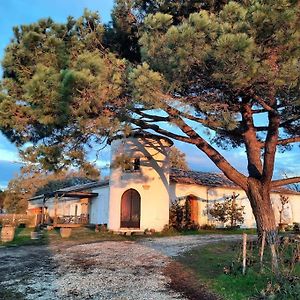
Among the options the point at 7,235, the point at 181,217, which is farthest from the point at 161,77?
the point at 181,217

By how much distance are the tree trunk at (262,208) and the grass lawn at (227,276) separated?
1.28 m

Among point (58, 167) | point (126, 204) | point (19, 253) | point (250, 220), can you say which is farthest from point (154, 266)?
point (250, 220)

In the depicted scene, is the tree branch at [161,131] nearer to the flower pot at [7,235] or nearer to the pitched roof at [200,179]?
the flower pot at [7,235]

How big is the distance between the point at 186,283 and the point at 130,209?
1362cm

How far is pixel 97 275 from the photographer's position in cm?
902

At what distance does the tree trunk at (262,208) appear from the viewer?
38.9 feet

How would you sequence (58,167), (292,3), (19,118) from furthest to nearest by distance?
(58,167) < (19,118) < (292,3)

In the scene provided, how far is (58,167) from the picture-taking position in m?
12.2

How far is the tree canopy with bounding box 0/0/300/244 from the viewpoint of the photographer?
27.7 feet

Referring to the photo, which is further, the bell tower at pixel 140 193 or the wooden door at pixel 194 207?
the wooden door at pixel 194 207

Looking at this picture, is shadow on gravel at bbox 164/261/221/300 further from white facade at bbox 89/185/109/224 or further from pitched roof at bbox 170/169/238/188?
white facade at bbox 89/185/109/224

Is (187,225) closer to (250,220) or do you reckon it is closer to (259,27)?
(250,220)

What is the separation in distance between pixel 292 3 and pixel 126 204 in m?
15.7

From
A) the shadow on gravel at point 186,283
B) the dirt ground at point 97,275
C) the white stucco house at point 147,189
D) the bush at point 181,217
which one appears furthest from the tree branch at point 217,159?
the bush at point 181,217
